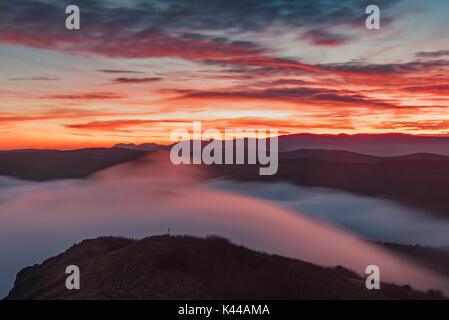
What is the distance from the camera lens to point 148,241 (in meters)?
30.3

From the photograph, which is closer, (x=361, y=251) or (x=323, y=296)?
(x=323, y=296)

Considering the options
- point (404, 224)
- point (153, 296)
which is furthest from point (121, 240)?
point (404, 224)

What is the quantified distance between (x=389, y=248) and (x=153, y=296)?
138256 mm

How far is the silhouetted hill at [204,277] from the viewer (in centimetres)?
2273

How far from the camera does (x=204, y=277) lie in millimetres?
23828

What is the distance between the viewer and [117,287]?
23797 mm

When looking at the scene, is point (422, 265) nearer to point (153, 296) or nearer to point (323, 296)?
point (323, 296)

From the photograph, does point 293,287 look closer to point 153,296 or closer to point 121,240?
point 153,296

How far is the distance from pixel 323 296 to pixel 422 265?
345 ft

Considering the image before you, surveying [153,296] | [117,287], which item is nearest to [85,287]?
[117,287]

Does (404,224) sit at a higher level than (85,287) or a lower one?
lower

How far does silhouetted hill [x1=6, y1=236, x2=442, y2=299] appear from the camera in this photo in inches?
895
